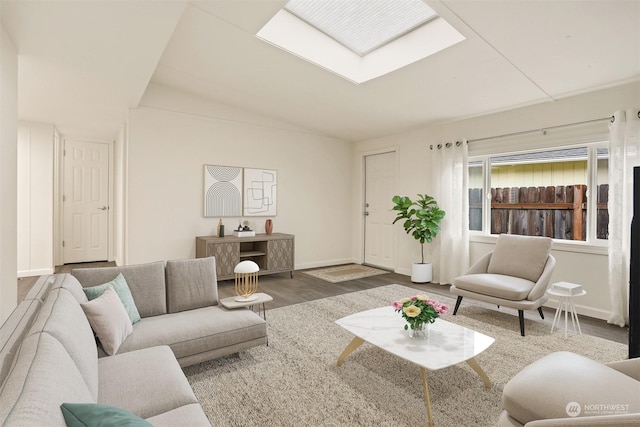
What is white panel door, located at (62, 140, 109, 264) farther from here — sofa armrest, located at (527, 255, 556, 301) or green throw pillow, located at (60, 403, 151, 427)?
sofa armrest, located at (527, 255, 556, 301)

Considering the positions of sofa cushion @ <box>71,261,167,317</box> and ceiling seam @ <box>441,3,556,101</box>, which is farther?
ceiling seam @ <box>441,3,556,101</box>

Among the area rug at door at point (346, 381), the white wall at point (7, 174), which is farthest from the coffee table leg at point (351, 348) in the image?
the white wall at point (7, 174)

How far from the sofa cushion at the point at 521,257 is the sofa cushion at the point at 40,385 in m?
3.86

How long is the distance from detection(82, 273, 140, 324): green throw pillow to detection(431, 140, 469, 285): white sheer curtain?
4.23 m

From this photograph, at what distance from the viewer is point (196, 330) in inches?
86.7

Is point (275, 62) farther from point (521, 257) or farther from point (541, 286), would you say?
point (541, 286)

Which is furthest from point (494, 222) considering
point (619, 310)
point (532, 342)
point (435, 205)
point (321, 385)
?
point (321, 385)

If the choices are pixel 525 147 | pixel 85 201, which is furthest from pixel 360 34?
pixel 85 201

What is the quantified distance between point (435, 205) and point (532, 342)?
8.64ft

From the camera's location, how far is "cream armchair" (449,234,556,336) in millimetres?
3131

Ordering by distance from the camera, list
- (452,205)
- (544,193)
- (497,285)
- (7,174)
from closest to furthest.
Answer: (7,174), (497,285), (544,193), (452,205)

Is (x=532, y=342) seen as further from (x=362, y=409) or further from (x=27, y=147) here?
(x=27, y=147)

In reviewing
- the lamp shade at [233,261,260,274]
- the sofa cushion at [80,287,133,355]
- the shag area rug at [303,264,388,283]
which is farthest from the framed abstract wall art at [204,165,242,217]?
the sofa cushion at [80,287,133,355]

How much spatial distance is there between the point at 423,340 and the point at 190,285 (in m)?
1.83
